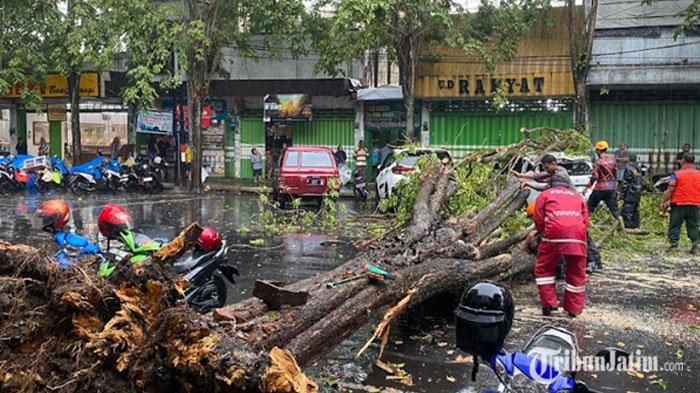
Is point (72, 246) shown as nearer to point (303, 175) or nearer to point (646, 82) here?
point (303, 175)

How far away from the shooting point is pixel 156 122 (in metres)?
26.5

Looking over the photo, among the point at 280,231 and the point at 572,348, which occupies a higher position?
the point at 572,348

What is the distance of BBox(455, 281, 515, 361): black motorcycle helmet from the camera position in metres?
2.69

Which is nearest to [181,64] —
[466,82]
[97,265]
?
[466,82]

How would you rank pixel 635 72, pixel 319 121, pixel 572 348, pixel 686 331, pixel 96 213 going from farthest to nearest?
pixel 319 121 → pixel 635 72 → pixel 96 213 → pixel 686 331 → pixel 572 348

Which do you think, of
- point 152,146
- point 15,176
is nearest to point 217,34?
point 152,146

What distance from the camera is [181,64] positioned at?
70.0 feet

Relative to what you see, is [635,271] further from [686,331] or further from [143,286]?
[143,286]

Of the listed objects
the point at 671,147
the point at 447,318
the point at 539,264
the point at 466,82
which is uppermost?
the point at 466,82

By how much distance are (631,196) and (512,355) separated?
1156cm

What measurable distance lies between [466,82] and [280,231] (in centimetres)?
1142

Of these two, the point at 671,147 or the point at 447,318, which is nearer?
the point at 447,318

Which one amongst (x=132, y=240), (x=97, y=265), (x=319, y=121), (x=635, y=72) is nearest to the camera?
(x=97, y=265)

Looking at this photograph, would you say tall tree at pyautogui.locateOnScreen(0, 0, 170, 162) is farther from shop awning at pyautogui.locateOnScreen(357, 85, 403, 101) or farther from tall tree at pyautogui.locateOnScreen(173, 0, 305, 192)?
shop awning at pyautogui.locateOnScreen(357, 85, 403, 101)
